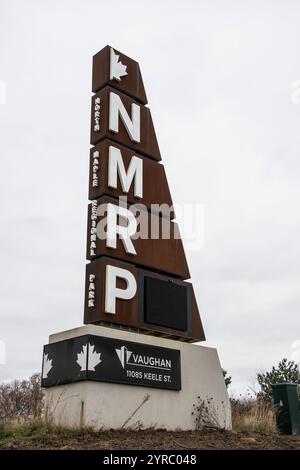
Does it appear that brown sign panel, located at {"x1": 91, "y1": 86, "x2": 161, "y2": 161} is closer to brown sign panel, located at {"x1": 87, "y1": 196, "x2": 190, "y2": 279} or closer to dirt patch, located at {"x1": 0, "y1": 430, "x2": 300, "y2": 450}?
brown sign panel, located at {"x1": 87, "y1": 196, "x2": 190, "y2": 279}

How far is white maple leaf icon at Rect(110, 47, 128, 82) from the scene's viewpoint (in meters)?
17.8

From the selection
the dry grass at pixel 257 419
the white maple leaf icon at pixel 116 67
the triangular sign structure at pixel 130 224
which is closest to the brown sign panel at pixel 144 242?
the triangular sign structure at pixel 130 224

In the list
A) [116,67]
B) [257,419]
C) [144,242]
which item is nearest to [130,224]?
[144,242]

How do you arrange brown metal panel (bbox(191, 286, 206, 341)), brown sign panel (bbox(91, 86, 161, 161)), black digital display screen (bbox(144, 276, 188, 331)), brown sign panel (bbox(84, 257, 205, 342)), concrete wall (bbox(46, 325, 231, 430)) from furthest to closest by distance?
brown sign panel (bbox(91, 86, 161, 161)), brown metal panel (bbox(191, 286, 206, 341)), black digital display screen (bbox(144, 276, 188, 331)), brown sign panel (bbox(84, 257, 205, 342)), concrete wall (bbox(46, 325, 231, 430))

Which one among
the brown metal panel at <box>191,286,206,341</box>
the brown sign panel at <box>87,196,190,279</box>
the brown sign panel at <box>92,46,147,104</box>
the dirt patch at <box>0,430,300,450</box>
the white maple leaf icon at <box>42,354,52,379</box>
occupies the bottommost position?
the dirt patch at <box>0,430,300,450</box>

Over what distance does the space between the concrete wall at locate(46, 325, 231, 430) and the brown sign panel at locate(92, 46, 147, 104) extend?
28.5ft

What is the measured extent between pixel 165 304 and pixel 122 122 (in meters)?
6.22

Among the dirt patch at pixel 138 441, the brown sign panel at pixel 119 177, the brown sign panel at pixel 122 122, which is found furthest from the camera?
the brown sign panel at pixel 122 122

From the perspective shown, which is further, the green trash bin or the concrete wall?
the green trash bin

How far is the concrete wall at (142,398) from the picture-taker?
12.6 metres

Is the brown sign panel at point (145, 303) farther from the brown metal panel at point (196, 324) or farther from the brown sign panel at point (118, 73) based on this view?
the brown sign panel at point (118, 73)

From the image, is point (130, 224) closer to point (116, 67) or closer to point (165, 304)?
point (165, 304)

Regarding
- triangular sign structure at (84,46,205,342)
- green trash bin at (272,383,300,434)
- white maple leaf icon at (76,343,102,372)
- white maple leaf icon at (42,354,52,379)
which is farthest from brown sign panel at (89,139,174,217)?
green trash bin at (272,383,300,434)
